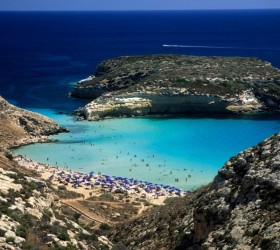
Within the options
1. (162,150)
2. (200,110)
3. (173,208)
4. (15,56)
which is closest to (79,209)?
(173,208)

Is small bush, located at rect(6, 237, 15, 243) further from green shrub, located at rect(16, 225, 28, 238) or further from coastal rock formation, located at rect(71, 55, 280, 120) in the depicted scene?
coastal rock formation, located at rect(71, 55, 280, 120)

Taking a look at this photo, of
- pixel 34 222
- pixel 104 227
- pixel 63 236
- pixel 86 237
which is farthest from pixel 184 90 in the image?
pixel 63 236

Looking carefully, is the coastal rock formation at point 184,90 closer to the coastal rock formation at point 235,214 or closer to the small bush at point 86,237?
the coastal rock formation at point 235,214

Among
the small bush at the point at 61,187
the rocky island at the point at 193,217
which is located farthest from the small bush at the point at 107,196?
the rocky island at the point at 193,217

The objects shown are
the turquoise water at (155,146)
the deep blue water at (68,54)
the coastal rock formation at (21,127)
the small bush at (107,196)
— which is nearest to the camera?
the small bush at (107,196)

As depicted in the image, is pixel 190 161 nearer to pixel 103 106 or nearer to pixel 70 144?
pixel 70 144

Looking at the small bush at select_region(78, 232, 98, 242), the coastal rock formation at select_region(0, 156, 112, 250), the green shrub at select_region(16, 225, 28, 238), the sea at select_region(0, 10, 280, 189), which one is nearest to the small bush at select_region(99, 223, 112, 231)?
the coastal rock formation at select_region(0, 156, 112, 250)
